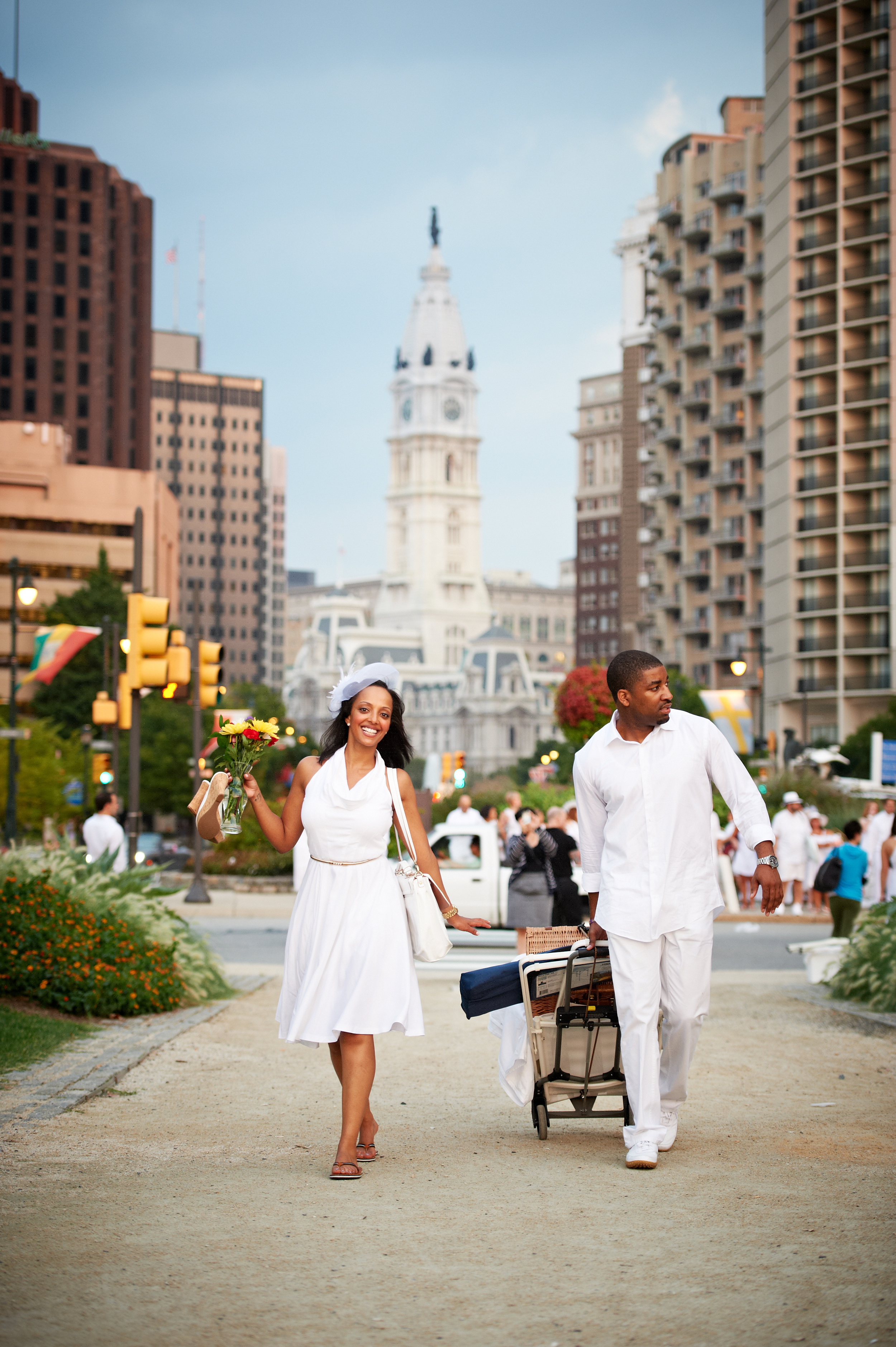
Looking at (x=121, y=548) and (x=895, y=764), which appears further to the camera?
(x=121, y=548)

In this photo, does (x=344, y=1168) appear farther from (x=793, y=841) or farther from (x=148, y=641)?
(x=793, y=841)

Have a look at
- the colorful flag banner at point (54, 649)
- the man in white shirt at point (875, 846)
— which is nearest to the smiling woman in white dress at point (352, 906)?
the man in white shirt at point (875, 846)

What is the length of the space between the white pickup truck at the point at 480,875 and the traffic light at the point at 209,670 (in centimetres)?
431

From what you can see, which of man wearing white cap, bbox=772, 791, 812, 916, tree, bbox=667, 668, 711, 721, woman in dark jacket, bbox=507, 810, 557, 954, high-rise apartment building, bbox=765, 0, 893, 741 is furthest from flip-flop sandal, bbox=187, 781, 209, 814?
high-rise apartment building, bbox=765, 0, 893, 741

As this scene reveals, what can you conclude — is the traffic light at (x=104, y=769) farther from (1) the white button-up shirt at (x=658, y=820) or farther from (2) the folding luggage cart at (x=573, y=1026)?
(1) the white button-up shirt at (x=658, y=820)

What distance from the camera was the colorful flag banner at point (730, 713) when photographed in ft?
123

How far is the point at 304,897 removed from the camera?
22.8ft

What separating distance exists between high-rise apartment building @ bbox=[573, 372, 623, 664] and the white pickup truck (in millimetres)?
140360

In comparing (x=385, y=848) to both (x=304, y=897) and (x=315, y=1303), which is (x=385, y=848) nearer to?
(x=304, y=897)

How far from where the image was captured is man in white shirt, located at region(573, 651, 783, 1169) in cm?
A: 695

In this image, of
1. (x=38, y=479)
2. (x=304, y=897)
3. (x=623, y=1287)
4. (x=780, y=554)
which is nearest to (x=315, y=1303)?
(x=623, y=1287)

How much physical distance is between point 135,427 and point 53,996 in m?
132

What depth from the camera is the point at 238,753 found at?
24.5 feet

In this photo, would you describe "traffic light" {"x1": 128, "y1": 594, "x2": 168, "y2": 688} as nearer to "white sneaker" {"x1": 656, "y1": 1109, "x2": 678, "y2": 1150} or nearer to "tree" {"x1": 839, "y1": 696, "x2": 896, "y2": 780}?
"white sneaker" {"x1": 656, "y1": 1109, "x2": 678, "y2": 1150}
